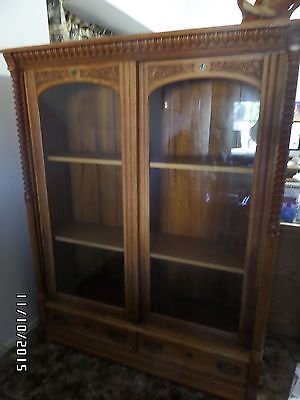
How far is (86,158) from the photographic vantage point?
1.48 meters

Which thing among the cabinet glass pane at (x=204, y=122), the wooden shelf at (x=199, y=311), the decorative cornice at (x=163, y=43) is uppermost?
the decorative cornice at (x=163, y=43)

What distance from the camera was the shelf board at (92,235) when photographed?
1.53m

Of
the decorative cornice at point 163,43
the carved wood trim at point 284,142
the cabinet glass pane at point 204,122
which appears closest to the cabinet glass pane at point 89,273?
the cabinet glass pane at point 204,122

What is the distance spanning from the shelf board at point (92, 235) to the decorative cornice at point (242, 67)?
0.91 metres

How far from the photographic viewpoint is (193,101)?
1311 mm

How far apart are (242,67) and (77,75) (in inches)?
27.8

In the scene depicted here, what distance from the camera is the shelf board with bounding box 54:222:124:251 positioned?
153 cm

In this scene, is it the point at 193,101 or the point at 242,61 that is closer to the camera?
the point at 242,61

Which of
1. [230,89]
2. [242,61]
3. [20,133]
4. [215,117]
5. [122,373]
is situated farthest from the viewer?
[122,373]

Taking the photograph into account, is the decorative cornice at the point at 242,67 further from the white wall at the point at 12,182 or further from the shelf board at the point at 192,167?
the white wall at the point at 12,182

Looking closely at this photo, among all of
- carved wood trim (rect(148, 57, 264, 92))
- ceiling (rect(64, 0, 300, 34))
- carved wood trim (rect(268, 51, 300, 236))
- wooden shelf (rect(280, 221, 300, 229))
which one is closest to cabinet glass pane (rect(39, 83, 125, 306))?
carved wood trim (rect(148, 57, 264, 92))

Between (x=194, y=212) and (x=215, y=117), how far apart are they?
48cm

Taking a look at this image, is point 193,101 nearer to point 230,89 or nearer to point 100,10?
point 230,89

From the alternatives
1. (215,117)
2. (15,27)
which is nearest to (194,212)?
(215,117)
